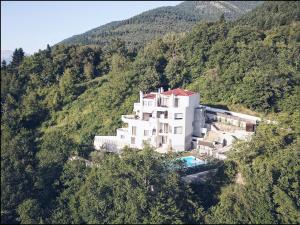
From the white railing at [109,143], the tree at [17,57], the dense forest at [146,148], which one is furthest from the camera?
the tree at [17,57]

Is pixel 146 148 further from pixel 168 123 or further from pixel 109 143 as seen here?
pixel 109 143

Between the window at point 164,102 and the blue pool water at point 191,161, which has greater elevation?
the window at point 164,102

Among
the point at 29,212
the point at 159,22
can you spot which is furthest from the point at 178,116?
the point at 159,22

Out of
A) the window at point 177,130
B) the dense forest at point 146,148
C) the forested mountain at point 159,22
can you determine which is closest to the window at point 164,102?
the window at point 177,130

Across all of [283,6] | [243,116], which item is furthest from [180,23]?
[243,116]

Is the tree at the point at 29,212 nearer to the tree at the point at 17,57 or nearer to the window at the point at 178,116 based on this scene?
the window at the point at 178,116

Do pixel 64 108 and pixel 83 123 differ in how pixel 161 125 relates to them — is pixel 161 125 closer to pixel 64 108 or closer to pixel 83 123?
pixel 83 123

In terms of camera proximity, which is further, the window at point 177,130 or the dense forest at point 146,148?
the window at point 177,130

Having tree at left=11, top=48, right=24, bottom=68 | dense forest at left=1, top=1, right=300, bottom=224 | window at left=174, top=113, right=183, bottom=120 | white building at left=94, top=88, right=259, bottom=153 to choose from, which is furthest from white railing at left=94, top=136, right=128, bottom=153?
tree at left=11, top=48, right=24, bottom=68

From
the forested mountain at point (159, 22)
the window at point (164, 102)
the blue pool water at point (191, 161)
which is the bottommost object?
the blue pool water at point (191, 161)
